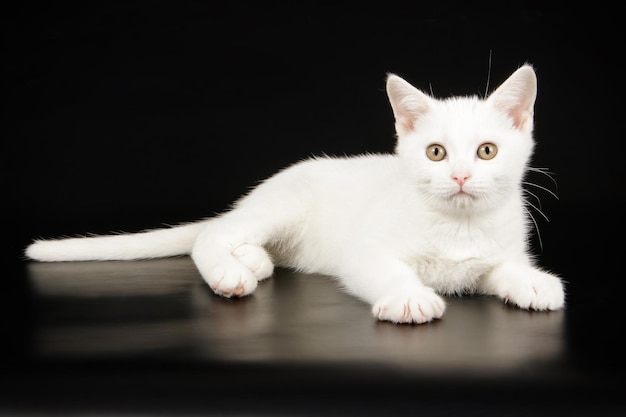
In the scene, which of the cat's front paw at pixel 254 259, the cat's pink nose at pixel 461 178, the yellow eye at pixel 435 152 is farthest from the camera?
the cat's front paw at pixel 254 259

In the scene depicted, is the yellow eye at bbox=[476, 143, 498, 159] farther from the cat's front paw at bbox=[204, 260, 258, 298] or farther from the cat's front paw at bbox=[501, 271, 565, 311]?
the cat's front paw at bbox=[204, 260, 258, 298]

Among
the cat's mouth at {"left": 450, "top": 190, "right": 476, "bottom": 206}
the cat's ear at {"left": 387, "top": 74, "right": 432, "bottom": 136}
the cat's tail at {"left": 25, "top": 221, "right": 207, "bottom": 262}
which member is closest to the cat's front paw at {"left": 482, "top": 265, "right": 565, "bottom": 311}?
the cat's mouth at {"left": 450, "top": 190, "right": 476, "bottom": 206}

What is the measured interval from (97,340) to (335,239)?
4.79 feet

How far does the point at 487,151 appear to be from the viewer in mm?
3422

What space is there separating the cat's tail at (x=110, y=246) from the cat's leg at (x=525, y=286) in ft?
5.57

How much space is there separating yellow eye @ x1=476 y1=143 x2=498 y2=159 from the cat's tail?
5.77ft

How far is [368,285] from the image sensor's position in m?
3.53

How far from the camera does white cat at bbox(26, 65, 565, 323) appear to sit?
338cm

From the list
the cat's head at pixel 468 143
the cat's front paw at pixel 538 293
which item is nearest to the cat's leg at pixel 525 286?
the cat's front paw at pixel 538 293

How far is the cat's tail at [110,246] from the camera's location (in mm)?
4484

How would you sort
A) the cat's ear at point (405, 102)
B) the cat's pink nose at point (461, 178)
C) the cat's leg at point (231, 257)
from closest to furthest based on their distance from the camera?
the cat's pink nose at point (461, 178) < the cat's ear at point (405, 102) < the cat's leg at point (231, 257)

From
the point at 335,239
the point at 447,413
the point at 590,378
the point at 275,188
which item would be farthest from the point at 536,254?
the point at 447,413

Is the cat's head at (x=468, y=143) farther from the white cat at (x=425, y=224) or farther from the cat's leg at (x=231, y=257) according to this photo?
the cat's leg at (x=231, y=257)

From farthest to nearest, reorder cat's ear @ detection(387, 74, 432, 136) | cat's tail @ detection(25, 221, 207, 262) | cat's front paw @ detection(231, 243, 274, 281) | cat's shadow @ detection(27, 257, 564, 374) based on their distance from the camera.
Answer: cat's tail @ detection(25, 221, 207, 262) → cat's front paw @ detection(231, 243, 274, 281) → cat's ear @ detection(387, 74, 432, 136) → cat's shadow @ detection(27, 257, 564, 374)
